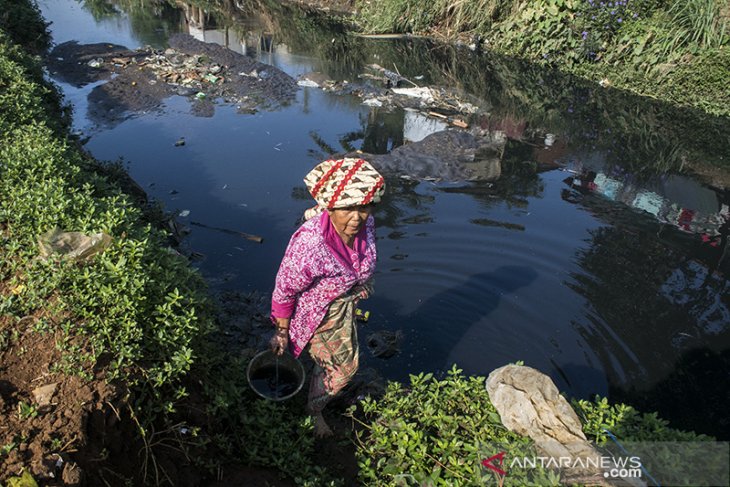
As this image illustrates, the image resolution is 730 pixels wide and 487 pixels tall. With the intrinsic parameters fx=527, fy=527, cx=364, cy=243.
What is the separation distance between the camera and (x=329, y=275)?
2748 mm

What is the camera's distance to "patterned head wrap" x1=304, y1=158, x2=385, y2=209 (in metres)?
2.49

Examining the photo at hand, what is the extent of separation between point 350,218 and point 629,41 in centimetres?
1172

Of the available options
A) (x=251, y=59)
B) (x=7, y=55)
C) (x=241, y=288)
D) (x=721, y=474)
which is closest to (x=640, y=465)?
(x=721, y=474)

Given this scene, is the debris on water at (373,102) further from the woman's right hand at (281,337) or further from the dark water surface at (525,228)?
the woman's right hand at (281,337)

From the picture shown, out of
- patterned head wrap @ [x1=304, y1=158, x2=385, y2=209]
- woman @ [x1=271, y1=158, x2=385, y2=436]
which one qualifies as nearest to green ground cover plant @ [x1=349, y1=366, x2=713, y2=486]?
woman @ [x1=271, y1=158, x2=385, y2=436]

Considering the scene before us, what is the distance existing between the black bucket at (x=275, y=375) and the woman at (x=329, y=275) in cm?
11

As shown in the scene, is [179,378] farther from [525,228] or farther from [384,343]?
[525,228]

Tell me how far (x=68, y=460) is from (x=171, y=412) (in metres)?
0.55

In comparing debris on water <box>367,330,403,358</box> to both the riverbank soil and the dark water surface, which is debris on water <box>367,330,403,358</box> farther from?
the riverbank soil

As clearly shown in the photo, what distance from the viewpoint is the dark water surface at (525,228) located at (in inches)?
173

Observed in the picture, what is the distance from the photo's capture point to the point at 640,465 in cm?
171

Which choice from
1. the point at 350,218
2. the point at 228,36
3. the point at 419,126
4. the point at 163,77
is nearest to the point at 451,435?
the point at 350,218

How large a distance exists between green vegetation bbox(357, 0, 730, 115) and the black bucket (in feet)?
35.1

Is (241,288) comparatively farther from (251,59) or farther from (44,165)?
(251,59)
